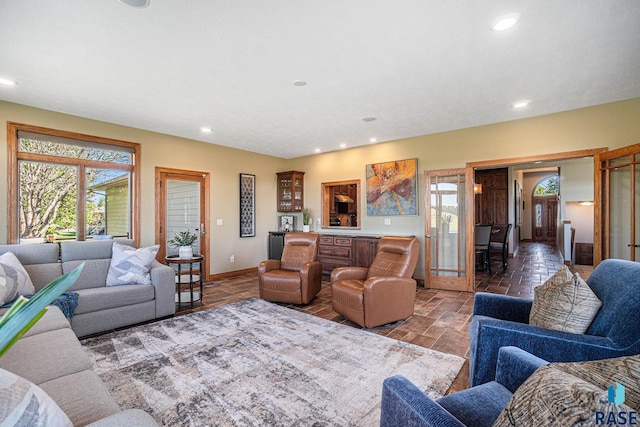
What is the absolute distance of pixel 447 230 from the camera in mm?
5082

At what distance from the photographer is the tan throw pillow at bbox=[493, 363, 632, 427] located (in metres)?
0.59

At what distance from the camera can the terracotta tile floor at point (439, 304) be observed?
2938 mm

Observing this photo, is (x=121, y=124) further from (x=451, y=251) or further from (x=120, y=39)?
(x=451, y=251)

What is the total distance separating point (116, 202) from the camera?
466 cm

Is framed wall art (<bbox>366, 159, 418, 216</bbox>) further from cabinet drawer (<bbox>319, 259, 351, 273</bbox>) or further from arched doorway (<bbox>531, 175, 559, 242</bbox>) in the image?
arched doorway (<bbox>531, 175, 559, 242</bbox>)

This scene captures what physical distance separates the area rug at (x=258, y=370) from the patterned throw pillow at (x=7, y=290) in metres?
0.74

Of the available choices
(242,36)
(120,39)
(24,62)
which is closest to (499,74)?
(242,36)

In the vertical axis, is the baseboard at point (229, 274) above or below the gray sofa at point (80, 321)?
below

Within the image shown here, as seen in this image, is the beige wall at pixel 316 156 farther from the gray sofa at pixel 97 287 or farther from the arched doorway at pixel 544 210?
the arched doorway at pixel 544 210

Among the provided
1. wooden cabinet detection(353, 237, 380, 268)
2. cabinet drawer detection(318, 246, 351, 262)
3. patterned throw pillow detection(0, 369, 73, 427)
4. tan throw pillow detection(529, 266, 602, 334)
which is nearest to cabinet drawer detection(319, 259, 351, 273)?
cabinet drawer detection(318, 246, 351, 262)

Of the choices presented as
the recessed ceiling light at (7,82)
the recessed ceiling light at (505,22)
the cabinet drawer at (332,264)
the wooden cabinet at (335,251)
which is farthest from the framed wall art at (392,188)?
the recessed ceiling light at (7,82)

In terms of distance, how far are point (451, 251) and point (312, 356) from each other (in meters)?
3.45

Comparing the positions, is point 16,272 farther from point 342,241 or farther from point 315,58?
point 342,241

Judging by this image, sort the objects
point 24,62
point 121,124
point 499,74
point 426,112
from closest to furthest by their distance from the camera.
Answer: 1. point 24,62
2. point 499,74
3. point 426,112
4. point 121,124
